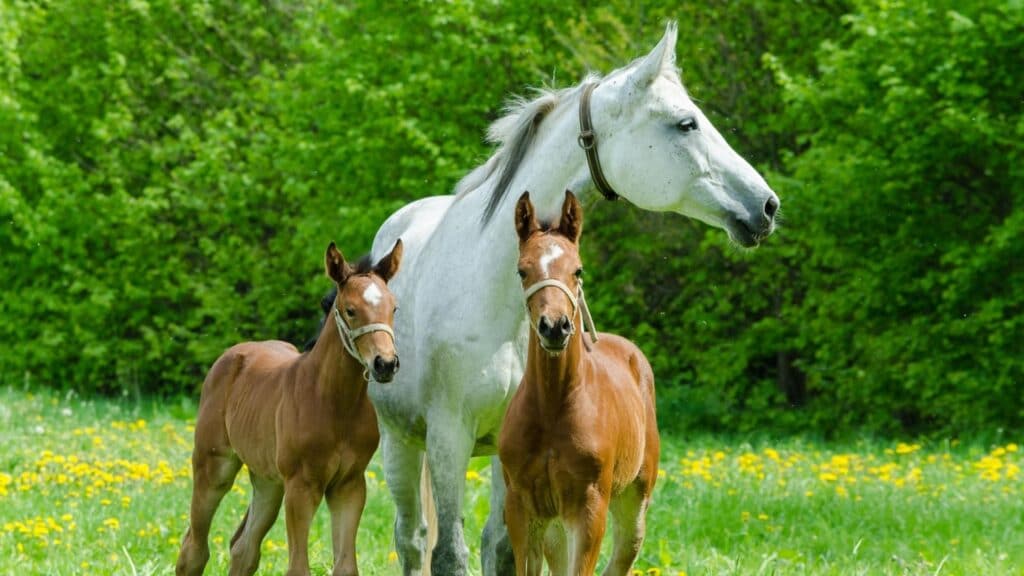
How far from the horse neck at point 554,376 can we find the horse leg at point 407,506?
159cm

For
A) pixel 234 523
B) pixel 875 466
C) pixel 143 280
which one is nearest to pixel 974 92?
pixel 875 466

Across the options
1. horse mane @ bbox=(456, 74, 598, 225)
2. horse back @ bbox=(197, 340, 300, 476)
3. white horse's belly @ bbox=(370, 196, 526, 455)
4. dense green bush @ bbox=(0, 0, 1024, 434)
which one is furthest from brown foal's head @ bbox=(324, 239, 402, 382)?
dense green bush @ bbox=(0, 0, 1024, 434)

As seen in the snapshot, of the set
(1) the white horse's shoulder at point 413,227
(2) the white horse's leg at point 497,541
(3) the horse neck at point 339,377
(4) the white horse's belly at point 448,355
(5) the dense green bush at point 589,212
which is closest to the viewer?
(4) the white horse's belly at point 448,355

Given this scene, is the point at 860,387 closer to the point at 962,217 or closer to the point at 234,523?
the point at 962,217

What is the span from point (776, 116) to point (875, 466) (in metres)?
5.63

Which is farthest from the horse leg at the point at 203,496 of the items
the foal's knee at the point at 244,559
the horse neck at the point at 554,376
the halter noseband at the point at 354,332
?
the horse neck at the point at 554,376

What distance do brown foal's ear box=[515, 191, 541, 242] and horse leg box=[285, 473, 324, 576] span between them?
1338 mm

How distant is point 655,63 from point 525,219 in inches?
34.7

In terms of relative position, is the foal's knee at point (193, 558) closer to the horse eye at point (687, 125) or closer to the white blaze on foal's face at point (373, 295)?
the white blaze on foal's face at point (373, 295)

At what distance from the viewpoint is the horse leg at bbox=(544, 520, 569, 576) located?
4871 mm

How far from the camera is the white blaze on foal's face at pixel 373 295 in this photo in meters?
5.20

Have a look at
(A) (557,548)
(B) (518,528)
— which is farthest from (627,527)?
(B) (518,528)

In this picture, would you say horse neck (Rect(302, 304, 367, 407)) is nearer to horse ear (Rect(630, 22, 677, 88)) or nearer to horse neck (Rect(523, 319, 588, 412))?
horse neck (Rect(523, 319, 588, 412))

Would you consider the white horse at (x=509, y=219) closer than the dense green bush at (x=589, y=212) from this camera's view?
Yes
